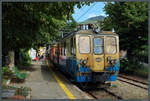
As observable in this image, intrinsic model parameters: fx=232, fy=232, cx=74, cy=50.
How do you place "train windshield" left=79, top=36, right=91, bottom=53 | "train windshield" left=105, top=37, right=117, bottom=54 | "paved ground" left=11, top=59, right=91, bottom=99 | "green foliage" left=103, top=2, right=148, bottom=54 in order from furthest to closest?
1. "green foliage" left=103, top=2, right=148, bottom=54
2. "train windshield" left=105, top=37, right=117, bottom=54
3. "train windshield" left=79, top=36, right=91, bottom=53
4. "paved ground" left=11, top=59, right=91, bottom=99

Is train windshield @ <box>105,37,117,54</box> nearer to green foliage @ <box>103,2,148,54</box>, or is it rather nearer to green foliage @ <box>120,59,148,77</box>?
green foliage @ <box>103,2,148,54</box>

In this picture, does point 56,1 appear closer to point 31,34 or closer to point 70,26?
point 31,34

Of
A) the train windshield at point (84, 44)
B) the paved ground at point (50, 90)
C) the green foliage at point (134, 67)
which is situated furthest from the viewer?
the green foliage at point (134, 67)

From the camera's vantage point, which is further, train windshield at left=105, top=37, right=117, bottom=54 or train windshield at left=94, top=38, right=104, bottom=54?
train windshield at left=105, top=37, right=117, bottom=54

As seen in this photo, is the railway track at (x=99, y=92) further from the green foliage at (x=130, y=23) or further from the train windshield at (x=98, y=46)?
the green foliage at (x=130, y=23)

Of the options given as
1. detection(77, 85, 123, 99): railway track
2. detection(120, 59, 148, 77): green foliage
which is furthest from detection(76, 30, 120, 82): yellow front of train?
detection(120, 59, 148, 77): green foliage

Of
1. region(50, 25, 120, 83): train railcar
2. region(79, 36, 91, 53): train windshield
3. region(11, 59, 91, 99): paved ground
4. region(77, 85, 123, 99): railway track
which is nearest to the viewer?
region(11, 59, 91, 99): paved ground

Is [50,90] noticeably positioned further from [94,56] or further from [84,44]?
[84,44]

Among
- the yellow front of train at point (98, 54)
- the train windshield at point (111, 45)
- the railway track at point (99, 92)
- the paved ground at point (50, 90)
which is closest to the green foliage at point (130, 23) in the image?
the train windshield at point (111, 45)

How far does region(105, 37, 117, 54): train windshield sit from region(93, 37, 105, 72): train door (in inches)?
9.6

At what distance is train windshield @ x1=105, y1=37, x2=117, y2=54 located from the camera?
1061 cm

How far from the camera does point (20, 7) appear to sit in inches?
246

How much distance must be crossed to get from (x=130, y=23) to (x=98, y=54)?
527 centimetres

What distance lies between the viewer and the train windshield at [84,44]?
10.5 meters
